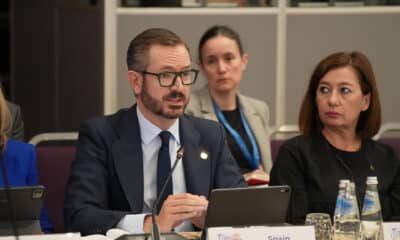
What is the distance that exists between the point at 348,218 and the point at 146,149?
0.95 metres

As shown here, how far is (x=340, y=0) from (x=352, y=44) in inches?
11.1

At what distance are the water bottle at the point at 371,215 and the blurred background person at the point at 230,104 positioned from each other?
1.79 metres

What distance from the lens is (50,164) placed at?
4.59 m

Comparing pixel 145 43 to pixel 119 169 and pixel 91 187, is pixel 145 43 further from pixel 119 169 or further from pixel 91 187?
pixel 91 187

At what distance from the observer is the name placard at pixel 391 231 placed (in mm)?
3176

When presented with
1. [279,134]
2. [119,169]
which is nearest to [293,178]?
[119,169]

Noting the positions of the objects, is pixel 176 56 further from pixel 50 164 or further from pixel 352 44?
pixel 352 44

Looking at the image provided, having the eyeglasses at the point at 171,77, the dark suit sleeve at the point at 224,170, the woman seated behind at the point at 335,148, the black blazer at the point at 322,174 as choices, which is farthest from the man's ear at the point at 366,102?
the eyeglasses at the point at 171,77

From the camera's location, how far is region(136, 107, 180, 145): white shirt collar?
12.4 feet

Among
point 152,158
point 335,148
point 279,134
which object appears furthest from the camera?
point 279,134

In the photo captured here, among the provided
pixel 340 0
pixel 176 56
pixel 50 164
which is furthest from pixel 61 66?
pixel 176 56

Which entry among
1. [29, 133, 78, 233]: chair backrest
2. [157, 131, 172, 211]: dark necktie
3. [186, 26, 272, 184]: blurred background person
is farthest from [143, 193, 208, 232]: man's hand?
[186, 26, 272, 184]: blurred background person

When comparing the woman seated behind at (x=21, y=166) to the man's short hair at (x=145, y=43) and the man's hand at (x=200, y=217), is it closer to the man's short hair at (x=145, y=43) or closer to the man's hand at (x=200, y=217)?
the man's short hair at (x=145, y=43)

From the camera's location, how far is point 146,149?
12.4ft
